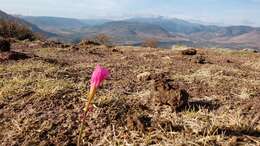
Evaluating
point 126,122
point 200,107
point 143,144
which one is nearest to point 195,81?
point 200,107

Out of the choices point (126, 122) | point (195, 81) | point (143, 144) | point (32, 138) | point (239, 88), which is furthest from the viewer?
point (195, 81)

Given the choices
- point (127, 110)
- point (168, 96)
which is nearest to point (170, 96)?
point (168, 96)

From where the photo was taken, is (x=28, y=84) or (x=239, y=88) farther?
(x=239, y=88)

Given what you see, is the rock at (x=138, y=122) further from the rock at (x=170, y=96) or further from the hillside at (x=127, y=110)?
the rock at (x=170, y=96)

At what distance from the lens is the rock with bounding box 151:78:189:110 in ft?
19.7

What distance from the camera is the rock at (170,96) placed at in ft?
19.7

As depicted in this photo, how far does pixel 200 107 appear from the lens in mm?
6109

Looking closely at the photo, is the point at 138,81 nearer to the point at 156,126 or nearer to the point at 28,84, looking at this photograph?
the point at 28,84

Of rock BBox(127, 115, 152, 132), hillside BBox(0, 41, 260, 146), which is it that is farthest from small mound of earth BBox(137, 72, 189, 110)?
rock BBox(127, 115, 152, 132)

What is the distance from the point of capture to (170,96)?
20.1 ft

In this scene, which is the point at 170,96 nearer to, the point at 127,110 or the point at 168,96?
the point at 168,96

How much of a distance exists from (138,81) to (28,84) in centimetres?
225

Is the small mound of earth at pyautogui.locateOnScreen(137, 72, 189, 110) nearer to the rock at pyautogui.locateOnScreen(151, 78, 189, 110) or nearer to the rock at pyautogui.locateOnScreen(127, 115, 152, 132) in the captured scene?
the rock at pyautogui.locateOnScreen(151, 78, 189, 110)

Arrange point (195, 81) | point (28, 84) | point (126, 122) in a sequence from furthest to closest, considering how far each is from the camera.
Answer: point (195, 81) → point (28, 84) → point (126, 122)
